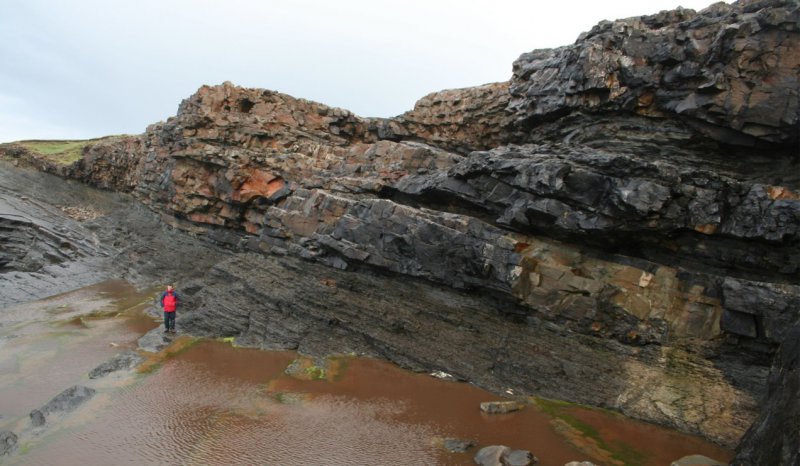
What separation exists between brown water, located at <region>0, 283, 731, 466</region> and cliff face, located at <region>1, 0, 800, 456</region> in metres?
1.38

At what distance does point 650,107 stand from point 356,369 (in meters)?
16.3

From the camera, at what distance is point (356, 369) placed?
67.6 feet

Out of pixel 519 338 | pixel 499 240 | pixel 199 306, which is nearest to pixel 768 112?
pixel 499 240

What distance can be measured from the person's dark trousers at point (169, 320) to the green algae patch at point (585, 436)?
17.8 meters

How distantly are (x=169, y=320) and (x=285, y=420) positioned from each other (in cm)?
1173

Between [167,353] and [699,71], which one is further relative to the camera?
[167,353]

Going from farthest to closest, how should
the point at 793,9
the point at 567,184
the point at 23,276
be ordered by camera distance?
the point at 23,276, the point at 567,184, the point at 793,9

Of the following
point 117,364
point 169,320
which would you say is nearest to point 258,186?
point 169,320

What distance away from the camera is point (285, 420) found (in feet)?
53.6

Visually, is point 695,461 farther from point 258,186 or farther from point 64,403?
point 258,186

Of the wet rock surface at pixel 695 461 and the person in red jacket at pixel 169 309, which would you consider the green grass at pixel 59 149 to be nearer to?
the person in red jacket at pixel 169 309

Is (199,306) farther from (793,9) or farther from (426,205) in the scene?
(793,9)

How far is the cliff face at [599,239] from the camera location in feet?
54.2

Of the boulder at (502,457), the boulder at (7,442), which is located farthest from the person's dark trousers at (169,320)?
the boulder at (502,457)
